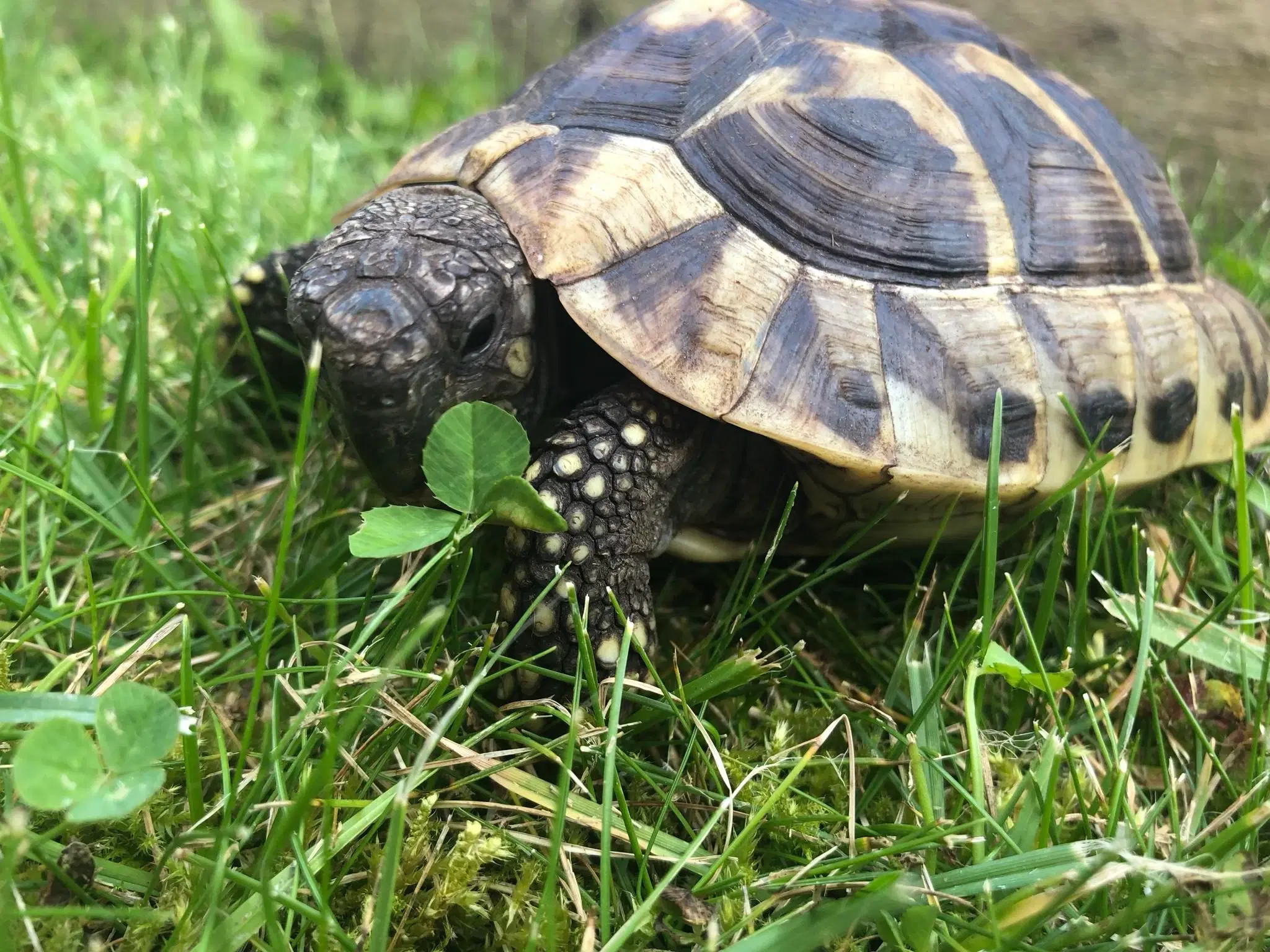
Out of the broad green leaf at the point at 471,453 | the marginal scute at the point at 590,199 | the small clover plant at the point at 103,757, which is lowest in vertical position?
the small clover plant at the point at 103,757

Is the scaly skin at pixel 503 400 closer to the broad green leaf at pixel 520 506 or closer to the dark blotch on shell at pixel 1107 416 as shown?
the broad green leaf at pixel 520 506

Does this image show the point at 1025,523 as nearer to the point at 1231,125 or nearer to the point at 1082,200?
the point at 1082,200

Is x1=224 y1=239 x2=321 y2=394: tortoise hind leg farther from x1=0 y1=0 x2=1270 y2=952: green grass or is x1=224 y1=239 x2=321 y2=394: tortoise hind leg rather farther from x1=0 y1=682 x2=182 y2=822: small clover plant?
x1=0 y1=682 x2=182 y2=822: small clover plant

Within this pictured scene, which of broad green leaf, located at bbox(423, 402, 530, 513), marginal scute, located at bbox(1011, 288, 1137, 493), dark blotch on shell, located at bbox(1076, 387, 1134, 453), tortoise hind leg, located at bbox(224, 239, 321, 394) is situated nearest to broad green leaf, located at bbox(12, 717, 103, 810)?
broad green leaf, located at bbox(423, 402, 530, 513)

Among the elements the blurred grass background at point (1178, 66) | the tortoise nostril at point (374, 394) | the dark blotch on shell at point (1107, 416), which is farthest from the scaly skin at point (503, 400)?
the blurred grass background at point (1178, 66)

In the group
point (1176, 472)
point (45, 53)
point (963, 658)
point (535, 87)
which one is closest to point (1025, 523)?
point (963, 658)

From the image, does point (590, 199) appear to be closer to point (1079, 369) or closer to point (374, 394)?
point (374, 394)
